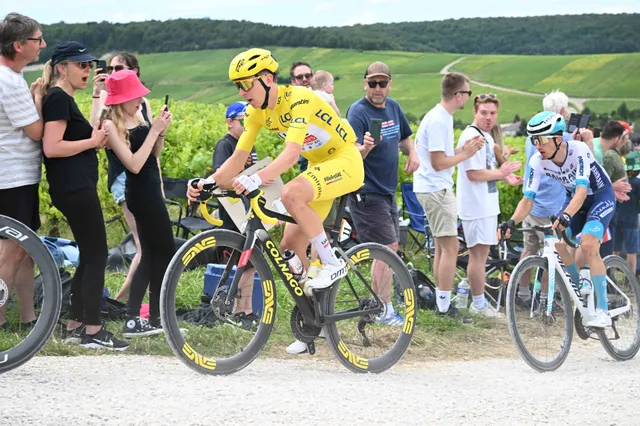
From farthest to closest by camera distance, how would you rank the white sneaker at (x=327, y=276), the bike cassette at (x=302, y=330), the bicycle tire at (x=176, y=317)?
the bike cassette at (x=302, y=330)
the white sneaker at (x=327, y=276)
the bicycle tire at (x=176, y=317)

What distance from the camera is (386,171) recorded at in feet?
29.0

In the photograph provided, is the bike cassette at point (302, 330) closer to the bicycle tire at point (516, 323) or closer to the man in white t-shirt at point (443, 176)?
the bicycle tire at point (516, 323)

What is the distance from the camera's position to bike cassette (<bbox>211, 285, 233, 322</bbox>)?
247 inches

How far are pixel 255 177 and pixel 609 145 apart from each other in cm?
684

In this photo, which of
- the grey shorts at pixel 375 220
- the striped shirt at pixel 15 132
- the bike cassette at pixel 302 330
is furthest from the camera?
the grey shorts at pixel 375 220

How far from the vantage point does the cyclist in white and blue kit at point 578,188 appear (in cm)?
821

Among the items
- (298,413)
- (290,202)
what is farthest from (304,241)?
(298,413)

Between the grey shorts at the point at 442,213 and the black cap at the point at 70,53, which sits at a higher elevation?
the black cap at the point at 70,53

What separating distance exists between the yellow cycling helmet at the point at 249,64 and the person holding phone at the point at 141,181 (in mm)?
1077

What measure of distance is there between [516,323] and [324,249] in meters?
1.88

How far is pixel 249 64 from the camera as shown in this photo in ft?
21.0

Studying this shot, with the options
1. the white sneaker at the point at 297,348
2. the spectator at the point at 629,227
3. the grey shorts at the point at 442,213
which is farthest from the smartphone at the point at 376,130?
the spectator at the point at 629,227

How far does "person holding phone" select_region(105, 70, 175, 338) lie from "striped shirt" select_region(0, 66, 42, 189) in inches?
23.9

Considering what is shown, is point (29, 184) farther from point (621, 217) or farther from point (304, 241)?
point (621, 217)
